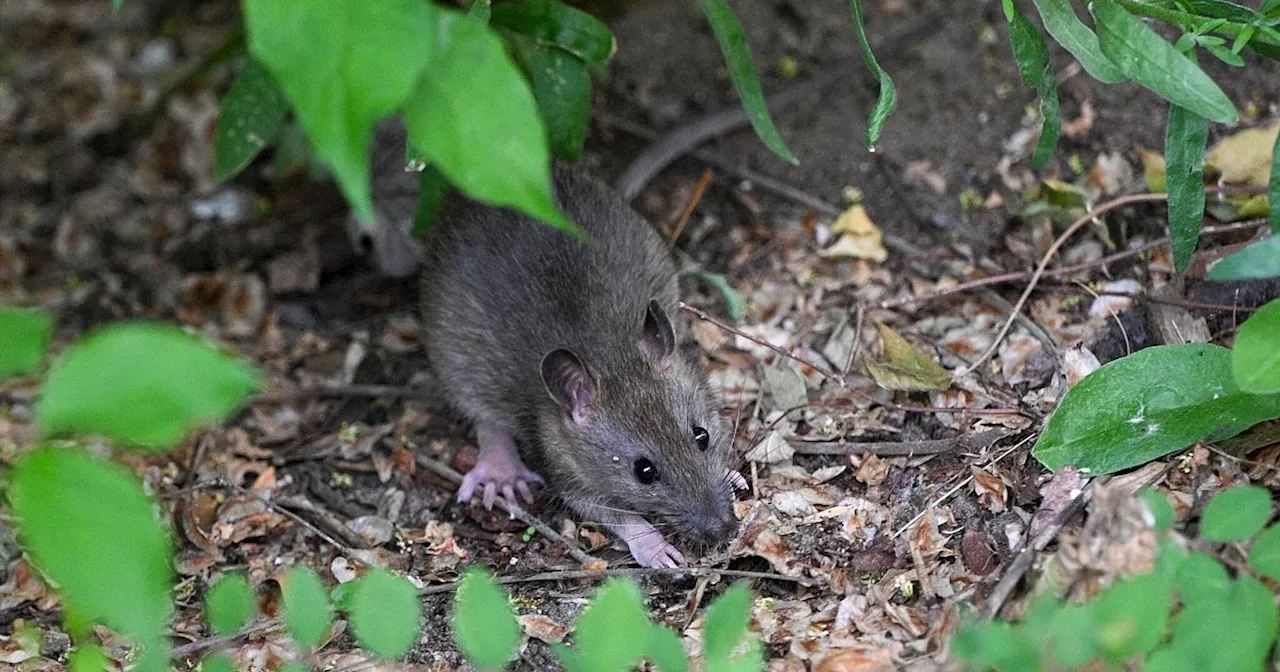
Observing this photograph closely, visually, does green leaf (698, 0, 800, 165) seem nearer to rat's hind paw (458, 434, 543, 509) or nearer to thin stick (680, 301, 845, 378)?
thin stick (680, 301, 845, 378)

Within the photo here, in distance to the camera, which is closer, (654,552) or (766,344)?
(654,552)

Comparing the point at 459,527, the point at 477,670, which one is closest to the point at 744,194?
the point at 459,527

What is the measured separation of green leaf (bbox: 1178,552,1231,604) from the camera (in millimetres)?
2812

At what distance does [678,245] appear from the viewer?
6262 millimetres

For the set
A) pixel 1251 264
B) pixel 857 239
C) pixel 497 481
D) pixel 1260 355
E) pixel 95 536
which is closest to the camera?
pixel 95 536

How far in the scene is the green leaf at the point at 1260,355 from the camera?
3297 millimetres

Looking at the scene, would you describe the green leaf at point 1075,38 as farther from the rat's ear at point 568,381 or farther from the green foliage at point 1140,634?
the rat's ear at point 568,381

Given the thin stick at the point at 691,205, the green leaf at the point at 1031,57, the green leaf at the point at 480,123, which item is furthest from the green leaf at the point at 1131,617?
the thin stick at the point at 691,205

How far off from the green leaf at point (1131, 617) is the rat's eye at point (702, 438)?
2.30m

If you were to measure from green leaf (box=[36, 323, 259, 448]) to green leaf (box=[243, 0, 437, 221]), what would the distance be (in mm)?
478

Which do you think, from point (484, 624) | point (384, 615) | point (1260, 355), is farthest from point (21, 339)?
point (1260, 355)

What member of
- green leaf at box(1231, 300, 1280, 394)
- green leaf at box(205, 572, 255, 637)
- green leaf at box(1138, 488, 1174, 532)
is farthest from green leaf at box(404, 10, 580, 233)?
green leaf at box(1231, 300, 1280, 394)

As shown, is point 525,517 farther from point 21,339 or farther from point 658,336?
point 21,339

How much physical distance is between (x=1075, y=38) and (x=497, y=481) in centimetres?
284
